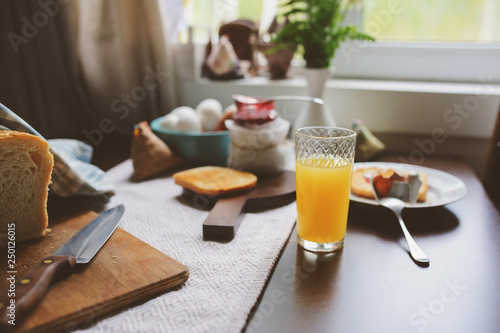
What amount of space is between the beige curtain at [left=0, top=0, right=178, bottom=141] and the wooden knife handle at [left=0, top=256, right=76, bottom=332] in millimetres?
924

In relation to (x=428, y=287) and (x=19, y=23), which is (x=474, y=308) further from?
(x=19, y=23)

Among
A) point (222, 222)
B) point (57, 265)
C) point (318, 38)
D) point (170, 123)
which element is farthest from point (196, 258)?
point (318, 38)

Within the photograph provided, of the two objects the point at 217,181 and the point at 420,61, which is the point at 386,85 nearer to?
the point at 420,61

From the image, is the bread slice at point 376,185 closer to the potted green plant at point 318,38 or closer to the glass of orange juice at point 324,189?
the glass of orange juice at point 324,189

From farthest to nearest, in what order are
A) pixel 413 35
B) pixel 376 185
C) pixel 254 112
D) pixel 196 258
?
pixel 413 35
pixel 254 112
pixel 376 185
pixel 196 258

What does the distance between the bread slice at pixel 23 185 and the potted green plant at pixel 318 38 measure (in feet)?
2.20

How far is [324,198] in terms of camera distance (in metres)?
0.63

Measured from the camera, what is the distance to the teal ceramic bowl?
103 cm

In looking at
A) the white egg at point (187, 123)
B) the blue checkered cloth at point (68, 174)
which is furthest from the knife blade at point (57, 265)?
the white egg at point (187, 123)

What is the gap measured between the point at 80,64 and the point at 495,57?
4.69ft

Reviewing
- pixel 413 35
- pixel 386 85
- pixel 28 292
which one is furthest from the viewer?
pixel 413 35

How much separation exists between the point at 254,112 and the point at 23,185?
0.49 metres

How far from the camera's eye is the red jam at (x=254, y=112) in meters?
0.91

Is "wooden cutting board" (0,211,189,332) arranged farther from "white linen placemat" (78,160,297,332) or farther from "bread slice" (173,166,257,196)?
"bread slice" (173,166,257,196)
